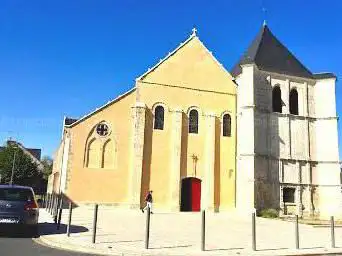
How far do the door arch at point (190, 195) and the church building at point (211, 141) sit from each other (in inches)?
2.4

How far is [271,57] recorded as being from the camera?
2891 centimetres

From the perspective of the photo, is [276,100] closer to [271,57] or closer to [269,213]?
[271,57]

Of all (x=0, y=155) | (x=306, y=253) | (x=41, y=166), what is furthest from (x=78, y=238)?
(x=41, y=166)

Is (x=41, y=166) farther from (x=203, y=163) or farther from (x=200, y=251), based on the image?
(x=200, y=251)

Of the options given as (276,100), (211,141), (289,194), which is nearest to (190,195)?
(211,141)

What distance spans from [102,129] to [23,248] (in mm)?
15849

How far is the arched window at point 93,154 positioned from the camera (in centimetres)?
2434

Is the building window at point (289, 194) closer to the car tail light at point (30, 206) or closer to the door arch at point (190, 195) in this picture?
the door arch at point (190, 195)

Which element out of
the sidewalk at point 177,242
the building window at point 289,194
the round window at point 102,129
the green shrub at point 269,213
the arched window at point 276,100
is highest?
the arched window at point 276,100

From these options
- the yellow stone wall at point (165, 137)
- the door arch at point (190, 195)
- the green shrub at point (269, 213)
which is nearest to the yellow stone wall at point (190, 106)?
the yellow stone wall at point (165, 137)

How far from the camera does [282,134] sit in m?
27.0

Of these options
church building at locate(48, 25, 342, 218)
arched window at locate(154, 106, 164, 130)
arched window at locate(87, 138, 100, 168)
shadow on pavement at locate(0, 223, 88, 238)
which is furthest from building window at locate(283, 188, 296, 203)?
shadow on pavement at locate(0, 223, 88, 238)

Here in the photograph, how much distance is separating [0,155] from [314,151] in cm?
3522

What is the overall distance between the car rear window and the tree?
36096 mm
